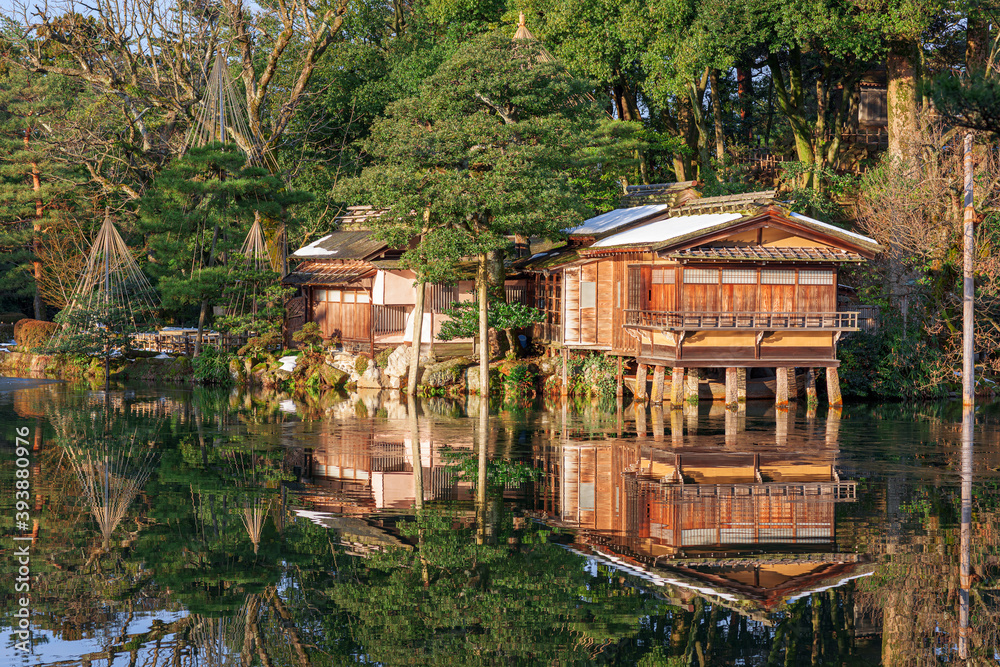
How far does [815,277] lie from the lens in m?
29.0

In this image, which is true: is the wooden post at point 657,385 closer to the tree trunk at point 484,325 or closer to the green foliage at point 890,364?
the tree trunk at point 484,325

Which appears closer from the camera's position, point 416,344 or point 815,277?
point 815,277

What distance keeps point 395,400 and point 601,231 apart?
8565 millimetres

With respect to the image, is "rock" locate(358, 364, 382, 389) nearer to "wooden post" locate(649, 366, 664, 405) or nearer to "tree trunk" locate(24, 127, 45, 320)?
"wooden post" locate(649, 366, 664, 405)

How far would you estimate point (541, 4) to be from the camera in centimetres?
4278

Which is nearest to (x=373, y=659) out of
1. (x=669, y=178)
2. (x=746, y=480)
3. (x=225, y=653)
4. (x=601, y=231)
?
(x=225, y=653)

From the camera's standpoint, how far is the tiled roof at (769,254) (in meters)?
27.6

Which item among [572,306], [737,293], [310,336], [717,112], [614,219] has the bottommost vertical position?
[310,336]

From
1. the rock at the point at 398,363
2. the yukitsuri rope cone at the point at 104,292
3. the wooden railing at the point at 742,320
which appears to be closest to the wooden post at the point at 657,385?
the wooden railing at the point at 742,320

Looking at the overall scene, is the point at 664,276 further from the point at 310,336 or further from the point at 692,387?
the point at 310,336

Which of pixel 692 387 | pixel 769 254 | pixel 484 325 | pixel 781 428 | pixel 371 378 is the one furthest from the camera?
pixel 371 378

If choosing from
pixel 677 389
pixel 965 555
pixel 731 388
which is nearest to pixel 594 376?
pixel 677 389

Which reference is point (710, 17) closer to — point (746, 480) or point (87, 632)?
point (746, 480)

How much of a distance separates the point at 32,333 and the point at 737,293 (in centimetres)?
3108
